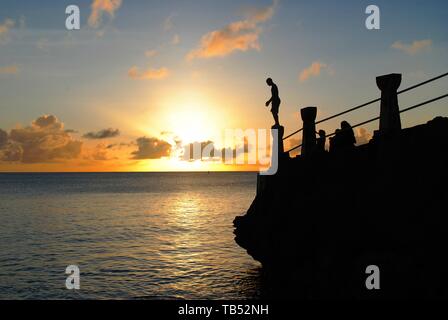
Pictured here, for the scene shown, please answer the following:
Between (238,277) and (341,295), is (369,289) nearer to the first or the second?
(341,295)

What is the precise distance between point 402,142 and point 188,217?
44.7 m

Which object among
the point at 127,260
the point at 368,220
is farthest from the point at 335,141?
the point at 127,260

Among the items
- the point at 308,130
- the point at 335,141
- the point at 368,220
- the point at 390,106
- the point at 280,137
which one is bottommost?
the point at 368,220

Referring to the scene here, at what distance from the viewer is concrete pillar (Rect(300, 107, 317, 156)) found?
14727 millimetres

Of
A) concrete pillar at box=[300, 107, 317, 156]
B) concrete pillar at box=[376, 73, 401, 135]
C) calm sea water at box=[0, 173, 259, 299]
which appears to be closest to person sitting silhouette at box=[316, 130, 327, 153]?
concrete pillar at box=[300, 107, 317, 156]

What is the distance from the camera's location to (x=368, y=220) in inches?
433

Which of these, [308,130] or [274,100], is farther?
[274,100]

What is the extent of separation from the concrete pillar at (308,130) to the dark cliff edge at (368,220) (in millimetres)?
442

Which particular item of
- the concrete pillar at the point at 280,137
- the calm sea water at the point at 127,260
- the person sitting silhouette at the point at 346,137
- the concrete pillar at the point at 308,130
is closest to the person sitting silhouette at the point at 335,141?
the person sitting silhouette at the point at 346,137

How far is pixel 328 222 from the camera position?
12898mm

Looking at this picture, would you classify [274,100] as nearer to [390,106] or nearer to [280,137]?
[280,137]

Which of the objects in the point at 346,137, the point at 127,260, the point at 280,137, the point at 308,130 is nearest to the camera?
the point at 346,137

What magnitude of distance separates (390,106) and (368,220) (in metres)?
3.02

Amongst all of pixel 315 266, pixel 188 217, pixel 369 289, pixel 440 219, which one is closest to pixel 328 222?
pixel 315 266
